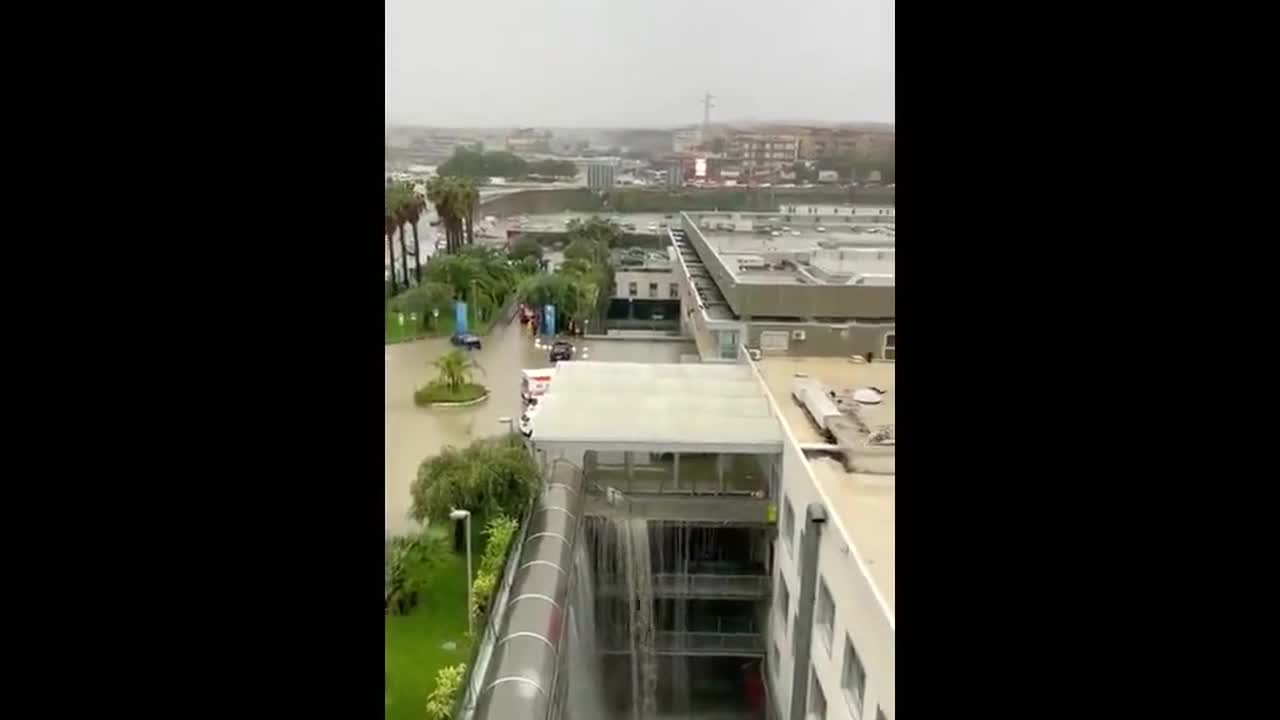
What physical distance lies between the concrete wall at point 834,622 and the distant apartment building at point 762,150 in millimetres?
852

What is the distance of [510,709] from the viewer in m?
2.12

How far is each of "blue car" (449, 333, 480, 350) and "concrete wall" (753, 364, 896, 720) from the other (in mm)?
989

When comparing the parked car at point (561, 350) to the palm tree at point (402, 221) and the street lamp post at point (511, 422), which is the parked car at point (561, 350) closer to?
the street lamp post at point (511, 422)

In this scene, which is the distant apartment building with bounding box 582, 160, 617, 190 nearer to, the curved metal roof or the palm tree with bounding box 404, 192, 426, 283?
the palm tree with bounding box 404, 192, 426, 283

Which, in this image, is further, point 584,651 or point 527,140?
point 584,651

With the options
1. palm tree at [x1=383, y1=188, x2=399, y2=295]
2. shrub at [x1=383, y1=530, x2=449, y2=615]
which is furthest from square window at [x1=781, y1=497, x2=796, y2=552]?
palm tree at [x1=383, y1=188, x2=399, y2=295]

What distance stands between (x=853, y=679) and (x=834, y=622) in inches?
9.4

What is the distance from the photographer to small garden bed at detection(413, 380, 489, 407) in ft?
6.81

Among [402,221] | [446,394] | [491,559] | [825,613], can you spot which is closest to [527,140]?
[402,221]

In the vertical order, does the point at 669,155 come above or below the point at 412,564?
above

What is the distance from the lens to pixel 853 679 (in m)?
2.26

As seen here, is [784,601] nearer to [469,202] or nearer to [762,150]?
[762,150]
